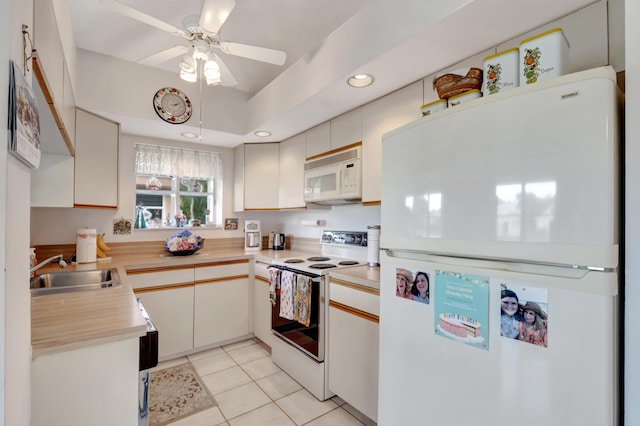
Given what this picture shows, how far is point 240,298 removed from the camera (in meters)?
2.99

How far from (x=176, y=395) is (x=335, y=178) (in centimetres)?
198

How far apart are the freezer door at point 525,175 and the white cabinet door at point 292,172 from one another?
1885 mm

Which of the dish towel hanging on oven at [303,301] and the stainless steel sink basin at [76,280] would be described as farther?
the dish towel hanging on oven at [303,301]

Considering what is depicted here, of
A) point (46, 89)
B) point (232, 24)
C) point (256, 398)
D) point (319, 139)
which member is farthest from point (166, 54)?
point (256, 398)

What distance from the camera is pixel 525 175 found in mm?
828

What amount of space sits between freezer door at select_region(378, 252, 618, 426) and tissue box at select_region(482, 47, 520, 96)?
65 cm

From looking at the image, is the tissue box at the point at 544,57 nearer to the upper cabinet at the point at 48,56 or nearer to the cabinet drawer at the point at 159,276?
the upper cabinet at the point at 48,56

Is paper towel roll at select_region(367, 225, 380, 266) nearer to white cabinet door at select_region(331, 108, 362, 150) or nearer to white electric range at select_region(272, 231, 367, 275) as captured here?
white electric range at select_region(272, 231, 367, 275)

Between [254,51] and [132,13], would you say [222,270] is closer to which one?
[254,51]

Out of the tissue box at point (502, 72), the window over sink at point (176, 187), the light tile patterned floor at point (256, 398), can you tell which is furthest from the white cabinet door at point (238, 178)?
the tissue box at point (502, 72)

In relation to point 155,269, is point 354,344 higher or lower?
lower

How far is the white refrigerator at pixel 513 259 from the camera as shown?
28.8 inches

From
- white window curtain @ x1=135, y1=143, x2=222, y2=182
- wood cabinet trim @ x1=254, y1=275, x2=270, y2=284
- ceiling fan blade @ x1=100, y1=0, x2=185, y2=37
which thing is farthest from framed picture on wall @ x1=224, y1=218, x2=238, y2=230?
ceiling fan blade @ x1=100, y1=0, x2=185, y2=37

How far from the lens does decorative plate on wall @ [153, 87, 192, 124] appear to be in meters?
2.60
